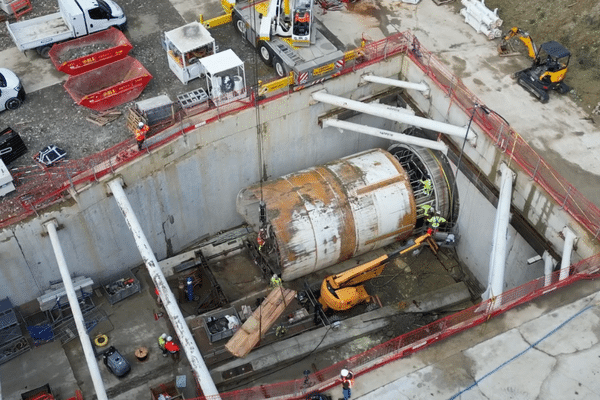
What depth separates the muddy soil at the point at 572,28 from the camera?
1134 inches

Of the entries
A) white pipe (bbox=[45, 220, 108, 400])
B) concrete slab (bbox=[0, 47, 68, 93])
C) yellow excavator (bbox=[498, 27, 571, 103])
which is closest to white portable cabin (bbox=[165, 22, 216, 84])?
concrete slab (bbox=[0, 47, 68, 93])

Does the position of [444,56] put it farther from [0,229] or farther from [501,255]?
[0,229]

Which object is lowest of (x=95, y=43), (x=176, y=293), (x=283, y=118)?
(x=176, y=293)

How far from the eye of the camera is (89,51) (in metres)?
29.5

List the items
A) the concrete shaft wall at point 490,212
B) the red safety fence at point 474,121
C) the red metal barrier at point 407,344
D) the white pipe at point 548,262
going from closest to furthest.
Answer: the red metal barrier at point 407,344, the red safety fence at point 474,121, the white pipe at point 548,262, the concrete shaft wall at point 490,212

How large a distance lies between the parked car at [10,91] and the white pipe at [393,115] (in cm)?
1212

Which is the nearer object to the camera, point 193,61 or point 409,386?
point 409,386

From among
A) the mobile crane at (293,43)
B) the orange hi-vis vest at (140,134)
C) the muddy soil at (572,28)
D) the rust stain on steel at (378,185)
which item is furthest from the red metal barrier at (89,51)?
the muddy soil at (572,28)

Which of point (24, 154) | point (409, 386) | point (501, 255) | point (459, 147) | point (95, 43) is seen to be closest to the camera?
point (409, 386)

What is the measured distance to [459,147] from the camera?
27.9 meters

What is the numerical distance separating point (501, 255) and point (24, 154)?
18.2m

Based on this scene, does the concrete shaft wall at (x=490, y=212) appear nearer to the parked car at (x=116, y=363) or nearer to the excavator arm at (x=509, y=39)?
the excavator arm at (x=509, y=39)

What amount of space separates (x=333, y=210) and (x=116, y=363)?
33.4ft

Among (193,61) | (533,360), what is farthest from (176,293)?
(533,360)
